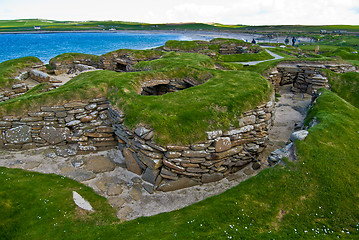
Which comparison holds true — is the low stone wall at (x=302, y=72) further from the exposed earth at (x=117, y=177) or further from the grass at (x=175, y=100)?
the exposed earth at (x=117, y=177)

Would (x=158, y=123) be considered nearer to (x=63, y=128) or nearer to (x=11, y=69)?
(x=63, y=128)

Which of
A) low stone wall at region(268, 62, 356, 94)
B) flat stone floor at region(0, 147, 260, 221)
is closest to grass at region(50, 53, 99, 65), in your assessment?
flat stone floor at region(0, 147, 260, 221)

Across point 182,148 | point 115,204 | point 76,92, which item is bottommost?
point 115,204

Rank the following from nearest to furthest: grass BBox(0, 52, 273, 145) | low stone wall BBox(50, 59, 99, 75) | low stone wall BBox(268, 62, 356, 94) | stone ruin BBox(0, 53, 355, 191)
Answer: stone ruin BBox(0, 53, 355, 191), grass BBox(0, 52, 273, 145), low stone wall BBox(268, 62, 356, 94), low stone wall BBox(50, 59, 99, 75)

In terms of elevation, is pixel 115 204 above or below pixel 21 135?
below

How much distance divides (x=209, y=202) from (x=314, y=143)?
5142 mm

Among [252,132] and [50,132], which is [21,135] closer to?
[50,132]

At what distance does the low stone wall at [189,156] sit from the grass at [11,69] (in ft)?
45.3

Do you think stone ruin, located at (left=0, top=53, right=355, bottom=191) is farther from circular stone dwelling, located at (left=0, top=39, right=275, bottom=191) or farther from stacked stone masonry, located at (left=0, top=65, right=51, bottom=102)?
stacked stone masonry, located at (left=0, top=65, right=51, bottom=102)

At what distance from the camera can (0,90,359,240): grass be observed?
6.45 metres

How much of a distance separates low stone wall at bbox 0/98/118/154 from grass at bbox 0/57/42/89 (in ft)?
29.9

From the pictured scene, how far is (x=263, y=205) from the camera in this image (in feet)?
23.6

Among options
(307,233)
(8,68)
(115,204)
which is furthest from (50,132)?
(8,68)

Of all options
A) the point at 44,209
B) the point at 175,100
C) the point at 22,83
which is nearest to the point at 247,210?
the point at 175,100
